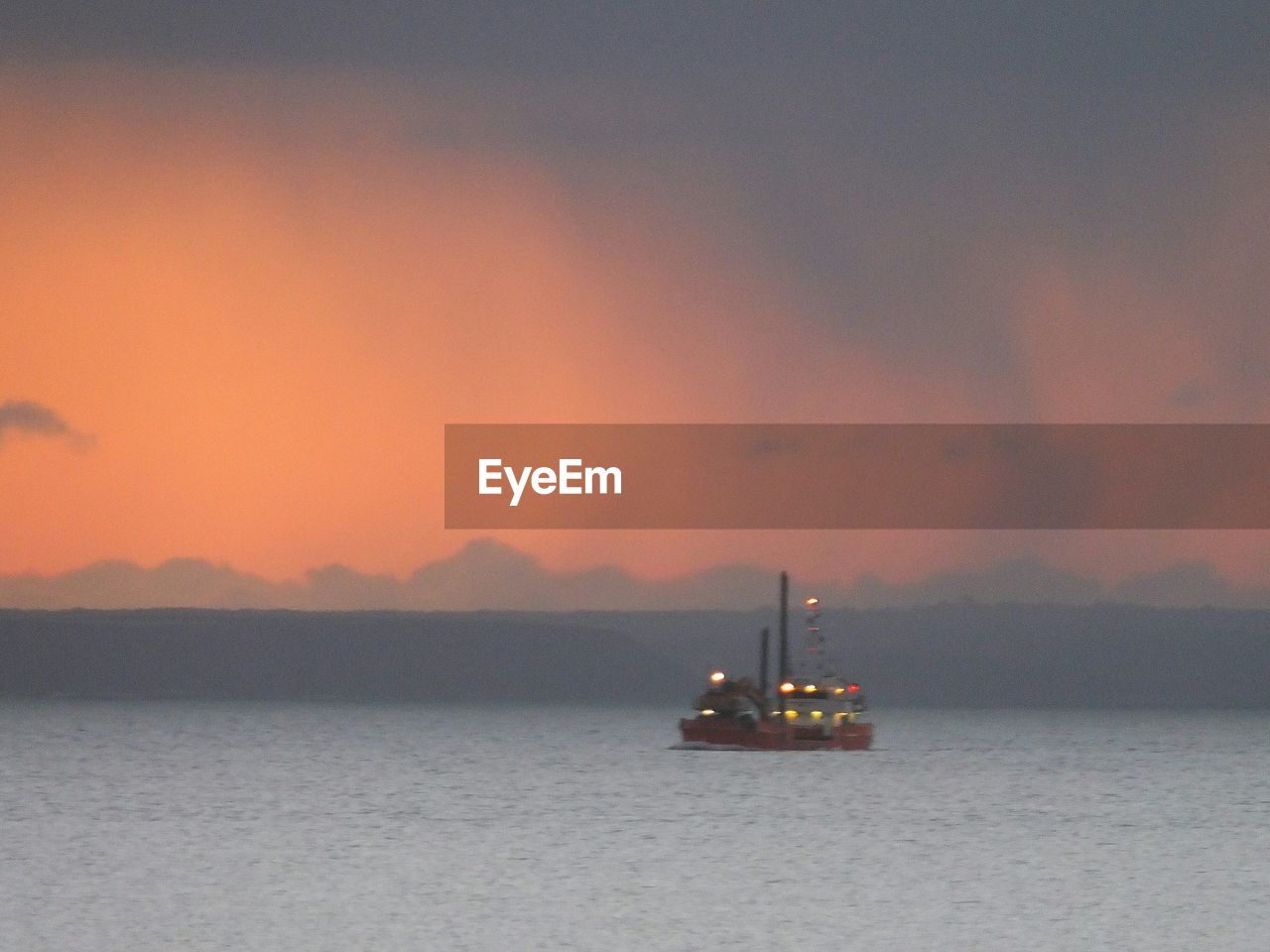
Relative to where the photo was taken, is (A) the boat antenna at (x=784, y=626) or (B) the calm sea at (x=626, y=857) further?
(A) the boat antenna at (x=784, y=626)

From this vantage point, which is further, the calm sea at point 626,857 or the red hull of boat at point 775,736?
the red hull of boat at point 775,736

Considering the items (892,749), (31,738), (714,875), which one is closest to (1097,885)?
(714,875)

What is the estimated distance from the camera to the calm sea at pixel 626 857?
4019 centimetres

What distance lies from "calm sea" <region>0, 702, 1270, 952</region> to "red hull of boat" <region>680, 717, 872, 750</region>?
1.85m

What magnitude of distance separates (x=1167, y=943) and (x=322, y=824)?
3985 cm

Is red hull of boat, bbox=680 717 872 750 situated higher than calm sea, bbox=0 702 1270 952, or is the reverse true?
red hull of boat, bbox=680 717 872 750

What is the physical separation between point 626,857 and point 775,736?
56.6 m

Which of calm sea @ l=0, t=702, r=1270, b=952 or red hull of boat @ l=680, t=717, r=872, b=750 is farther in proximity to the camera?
red hull of boat @ l=680, t=717, r=872, b=750

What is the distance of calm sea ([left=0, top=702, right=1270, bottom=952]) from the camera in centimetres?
4019

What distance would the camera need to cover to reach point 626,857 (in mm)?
59656

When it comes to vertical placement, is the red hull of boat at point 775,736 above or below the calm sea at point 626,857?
above

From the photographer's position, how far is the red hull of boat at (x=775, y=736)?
11306cm

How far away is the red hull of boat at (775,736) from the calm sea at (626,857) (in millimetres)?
1849

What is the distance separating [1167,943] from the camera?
38812 millimetres
